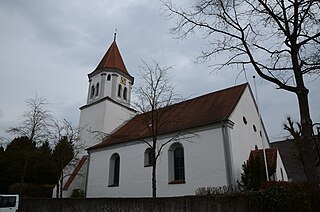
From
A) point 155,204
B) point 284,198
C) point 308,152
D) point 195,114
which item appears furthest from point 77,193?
point 308,152

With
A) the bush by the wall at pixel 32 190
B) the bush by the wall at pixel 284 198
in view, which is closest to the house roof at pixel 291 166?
the bush by the wall at pixel 284 198

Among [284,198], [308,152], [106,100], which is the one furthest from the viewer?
[106,100]

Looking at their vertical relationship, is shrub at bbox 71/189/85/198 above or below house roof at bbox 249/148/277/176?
below

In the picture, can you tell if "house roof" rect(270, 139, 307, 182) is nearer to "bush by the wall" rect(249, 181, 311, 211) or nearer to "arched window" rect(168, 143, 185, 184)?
"arched window" rect(168, 143, 185, 184)

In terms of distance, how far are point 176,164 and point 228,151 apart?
14.1 ft

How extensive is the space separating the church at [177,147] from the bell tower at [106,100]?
0.10m

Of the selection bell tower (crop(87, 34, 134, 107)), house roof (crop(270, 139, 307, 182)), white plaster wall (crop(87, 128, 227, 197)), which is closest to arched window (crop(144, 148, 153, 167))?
white plaster wall (crop(87, 128, 227, 197))

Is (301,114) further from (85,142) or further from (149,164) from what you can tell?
(85,142)

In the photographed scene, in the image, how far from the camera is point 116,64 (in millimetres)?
30828

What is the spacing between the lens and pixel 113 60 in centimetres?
3120

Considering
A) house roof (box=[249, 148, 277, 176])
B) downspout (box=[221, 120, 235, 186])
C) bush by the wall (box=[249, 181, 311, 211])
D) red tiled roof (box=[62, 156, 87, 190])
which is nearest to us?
bush by the wall (box=[249, 181, 311, 211])

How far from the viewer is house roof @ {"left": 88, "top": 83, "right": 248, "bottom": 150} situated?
1812cm

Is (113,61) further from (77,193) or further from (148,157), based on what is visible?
(77,193)

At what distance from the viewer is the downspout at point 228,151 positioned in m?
16.1
